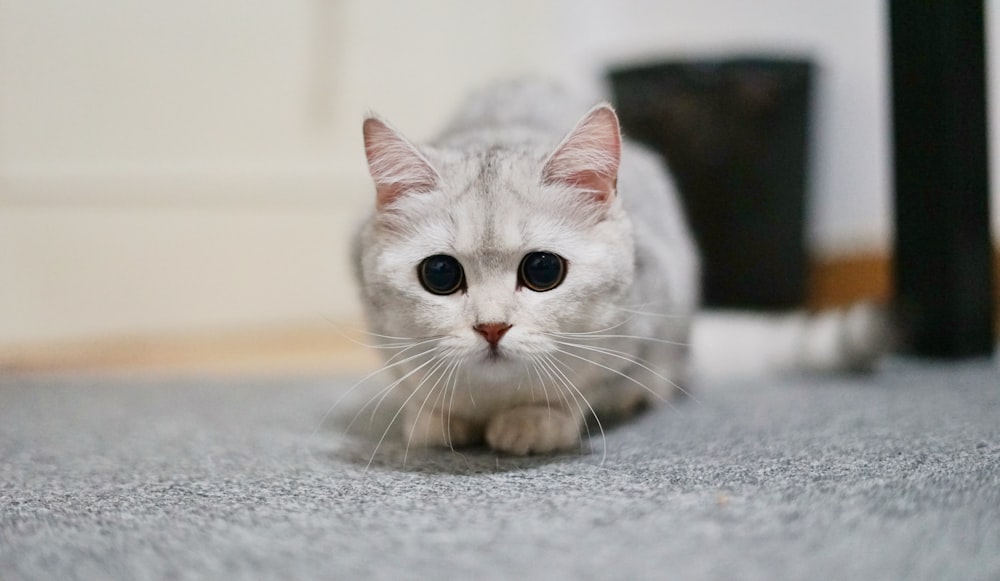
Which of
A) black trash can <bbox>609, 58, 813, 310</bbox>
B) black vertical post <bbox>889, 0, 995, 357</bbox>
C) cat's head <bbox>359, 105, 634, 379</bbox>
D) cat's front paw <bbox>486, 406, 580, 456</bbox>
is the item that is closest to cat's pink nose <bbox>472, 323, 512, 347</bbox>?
cat's head <bbox>359, 105, 634, 379</bbox>

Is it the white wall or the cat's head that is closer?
the cat's head

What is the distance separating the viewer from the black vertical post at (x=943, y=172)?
5.24ft

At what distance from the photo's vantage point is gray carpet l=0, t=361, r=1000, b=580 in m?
0.64

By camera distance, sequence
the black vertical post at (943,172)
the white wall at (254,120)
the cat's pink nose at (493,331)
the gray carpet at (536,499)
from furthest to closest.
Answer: the white wall at (254,120)
the black vertical post at (943,172)
the cat's pink nose at (493,331)
the gray carpet at (536,499)

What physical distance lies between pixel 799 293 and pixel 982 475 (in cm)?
176

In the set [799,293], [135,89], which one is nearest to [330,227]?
[135,89]

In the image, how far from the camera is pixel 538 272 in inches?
38.6

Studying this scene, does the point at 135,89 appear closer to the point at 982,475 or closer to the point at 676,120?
the point at 676,120

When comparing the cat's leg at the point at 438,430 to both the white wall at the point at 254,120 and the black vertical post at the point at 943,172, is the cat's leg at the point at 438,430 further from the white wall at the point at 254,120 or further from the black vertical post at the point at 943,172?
the white wall at the point at 254,120

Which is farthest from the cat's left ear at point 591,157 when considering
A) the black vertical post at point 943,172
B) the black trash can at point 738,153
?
the black trash can at point 738,153

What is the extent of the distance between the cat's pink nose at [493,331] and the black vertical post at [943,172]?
1.03 m

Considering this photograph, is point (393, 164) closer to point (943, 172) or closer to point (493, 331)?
point (493, 331)

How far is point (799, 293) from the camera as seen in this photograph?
2510 millimetres

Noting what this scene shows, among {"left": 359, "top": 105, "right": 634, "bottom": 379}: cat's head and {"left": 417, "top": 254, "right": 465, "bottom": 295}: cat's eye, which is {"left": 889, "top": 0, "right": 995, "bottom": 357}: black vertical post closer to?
{"left": 359, "top": 105, "right": 634, "bottom": 379}: cat's head
